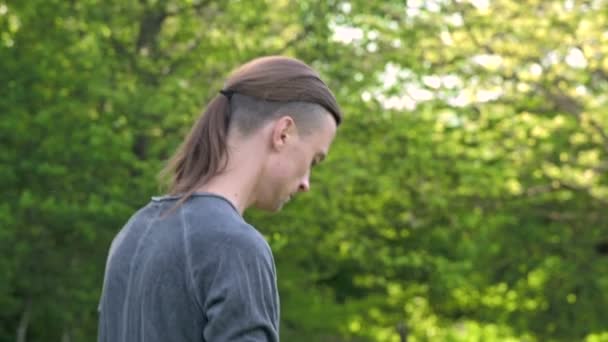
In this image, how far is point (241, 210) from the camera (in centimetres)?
250

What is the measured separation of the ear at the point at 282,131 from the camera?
8.16 feet

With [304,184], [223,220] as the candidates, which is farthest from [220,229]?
[304,184]

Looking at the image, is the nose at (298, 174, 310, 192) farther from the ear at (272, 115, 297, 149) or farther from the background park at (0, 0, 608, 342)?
the background park at (0, 0, 608, 342)

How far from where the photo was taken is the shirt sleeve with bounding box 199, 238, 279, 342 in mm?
2305

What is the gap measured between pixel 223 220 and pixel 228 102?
0.29 m

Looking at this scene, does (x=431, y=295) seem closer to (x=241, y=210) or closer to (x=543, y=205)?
(x=543, y=205)

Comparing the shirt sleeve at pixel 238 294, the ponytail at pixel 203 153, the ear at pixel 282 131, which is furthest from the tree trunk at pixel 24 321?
the shirt sleeve at pixel 238 294

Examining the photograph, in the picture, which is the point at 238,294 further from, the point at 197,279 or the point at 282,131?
the point at 282,131

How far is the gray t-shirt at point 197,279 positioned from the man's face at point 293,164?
0.37ft

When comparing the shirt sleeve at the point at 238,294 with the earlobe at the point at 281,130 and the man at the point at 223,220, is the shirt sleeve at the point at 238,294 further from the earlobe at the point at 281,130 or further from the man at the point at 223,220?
the earlobe at the point at 281,130

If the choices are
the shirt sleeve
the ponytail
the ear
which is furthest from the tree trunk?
the shirt sleeve

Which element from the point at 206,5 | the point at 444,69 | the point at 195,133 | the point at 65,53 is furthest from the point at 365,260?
the point at 195,133

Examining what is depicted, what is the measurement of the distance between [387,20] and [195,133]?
52.9ft

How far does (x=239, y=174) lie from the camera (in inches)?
98.2
